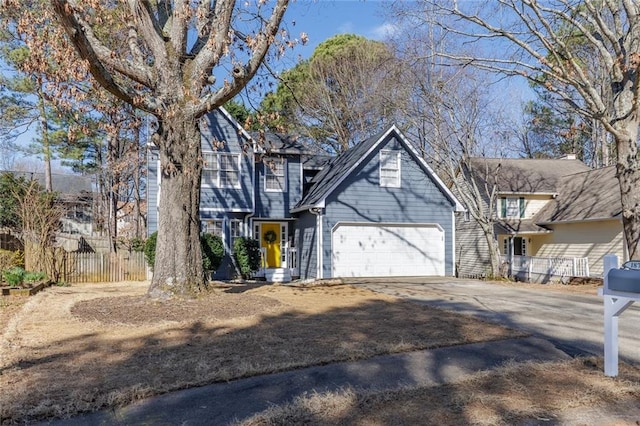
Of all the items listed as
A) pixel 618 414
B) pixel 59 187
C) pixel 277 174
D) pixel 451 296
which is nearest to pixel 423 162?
pixel 277 174

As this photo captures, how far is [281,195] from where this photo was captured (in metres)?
19.2

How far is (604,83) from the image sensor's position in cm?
1688

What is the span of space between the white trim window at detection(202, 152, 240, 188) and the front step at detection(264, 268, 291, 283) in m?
3.53

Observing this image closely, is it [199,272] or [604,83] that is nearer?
[199,272]

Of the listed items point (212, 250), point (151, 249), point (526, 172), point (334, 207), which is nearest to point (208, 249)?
point (212, 250)

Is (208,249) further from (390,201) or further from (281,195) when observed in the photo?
(390,201)

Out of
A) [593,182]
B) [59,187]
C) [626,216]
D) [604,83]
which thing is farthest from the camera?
[59,187]

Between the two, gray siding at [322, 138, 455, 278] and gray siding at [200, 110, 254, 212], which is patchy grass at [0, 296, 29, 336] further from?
gray siding at [322, 138, 455, 278]

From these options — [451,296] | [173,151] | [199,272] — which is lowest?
[451,296]

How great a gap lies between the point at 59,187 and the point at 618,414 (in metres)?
41.4

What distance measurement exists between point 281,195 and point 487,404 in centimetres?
1560

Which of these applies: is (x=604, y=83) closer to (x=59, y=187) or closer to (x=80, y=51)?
(x=80, y=51)

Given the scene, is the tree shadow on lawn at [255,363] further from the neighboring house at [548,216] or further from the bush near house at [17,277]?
the neighboring house at [548,216]

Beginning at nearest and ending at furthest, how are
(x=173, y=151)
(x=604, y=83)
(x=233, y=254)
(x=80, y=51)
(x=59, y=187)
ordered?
(x=80, y=51)
(x=173, y=151)
(x=604, y=83)
(x=233, y=254)
(x=59, y=187)
